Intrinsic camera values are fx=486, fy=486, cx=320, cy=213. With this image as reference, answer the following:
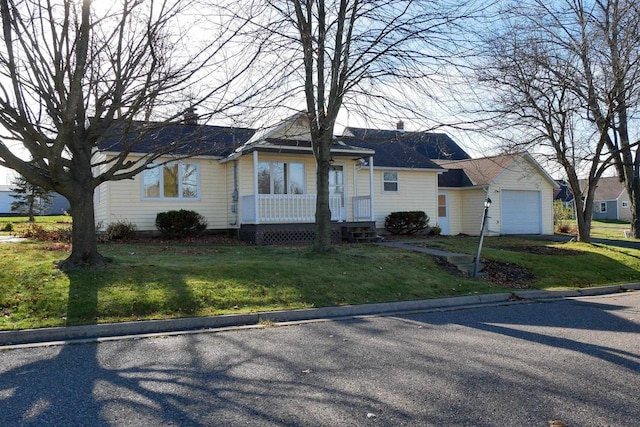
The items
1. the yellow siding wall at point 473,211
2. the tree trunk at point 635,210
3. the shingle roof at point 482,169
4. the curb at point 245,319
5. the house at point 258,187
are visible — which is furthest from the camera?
the yellow siding wall at point 473,211

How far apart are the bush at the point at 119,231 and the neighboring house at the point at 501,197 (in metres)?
15.3

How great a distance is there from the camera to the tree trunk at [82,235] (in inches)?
373

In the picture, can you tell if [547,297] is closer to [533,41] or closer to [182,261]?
[182,261]

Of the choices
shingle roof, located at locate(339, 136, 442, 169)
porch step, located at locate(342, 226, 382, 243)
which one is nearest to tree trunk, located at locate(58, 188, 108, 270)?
porch step, located at locate(342, 226, 382, 243)

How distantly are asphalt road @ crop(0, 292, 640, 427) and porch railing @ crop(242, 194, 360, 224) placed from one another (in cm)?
1054

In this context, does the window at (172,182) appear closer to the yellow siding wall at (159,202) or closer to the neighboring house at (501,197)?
the yellow siding wall at (159,202)

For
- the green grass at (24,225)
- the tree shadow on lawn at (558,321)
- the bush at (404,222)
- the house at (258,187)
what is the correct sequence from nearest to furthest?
1. the tree shadow on lawn at (558,321)
2. the house at (258,187)
3. the green grass at (24,225)
4. the bush at (404,222)

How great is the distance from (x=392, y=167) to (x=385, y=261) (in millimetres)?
10749

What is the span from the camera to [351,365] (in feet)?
17.6

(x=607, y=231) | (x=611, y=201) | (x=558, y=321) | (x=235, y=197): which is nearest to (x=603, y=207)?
(x=611, y=201)

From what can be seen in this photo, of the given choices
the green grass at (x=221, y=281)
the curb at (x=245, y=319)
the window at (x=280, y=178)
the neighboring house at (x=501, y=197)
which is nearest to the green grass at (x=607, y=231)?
the neighboring house at (x=501, y=197)

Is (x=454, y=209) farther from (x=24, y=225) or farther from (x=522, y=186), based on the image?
(x=24, y=225)

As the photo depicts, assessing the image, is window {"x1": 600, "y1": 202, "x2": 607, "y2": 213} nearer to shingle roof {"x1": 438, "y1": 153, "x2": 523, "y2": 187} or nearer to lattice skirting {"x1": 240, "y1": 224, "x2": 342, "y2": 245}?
shingle roof {"x1": 438, "y1": 153, "x2": 523, "y2": 187}

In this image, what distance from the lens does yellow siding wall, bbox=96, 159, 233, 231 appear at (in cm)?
1756
